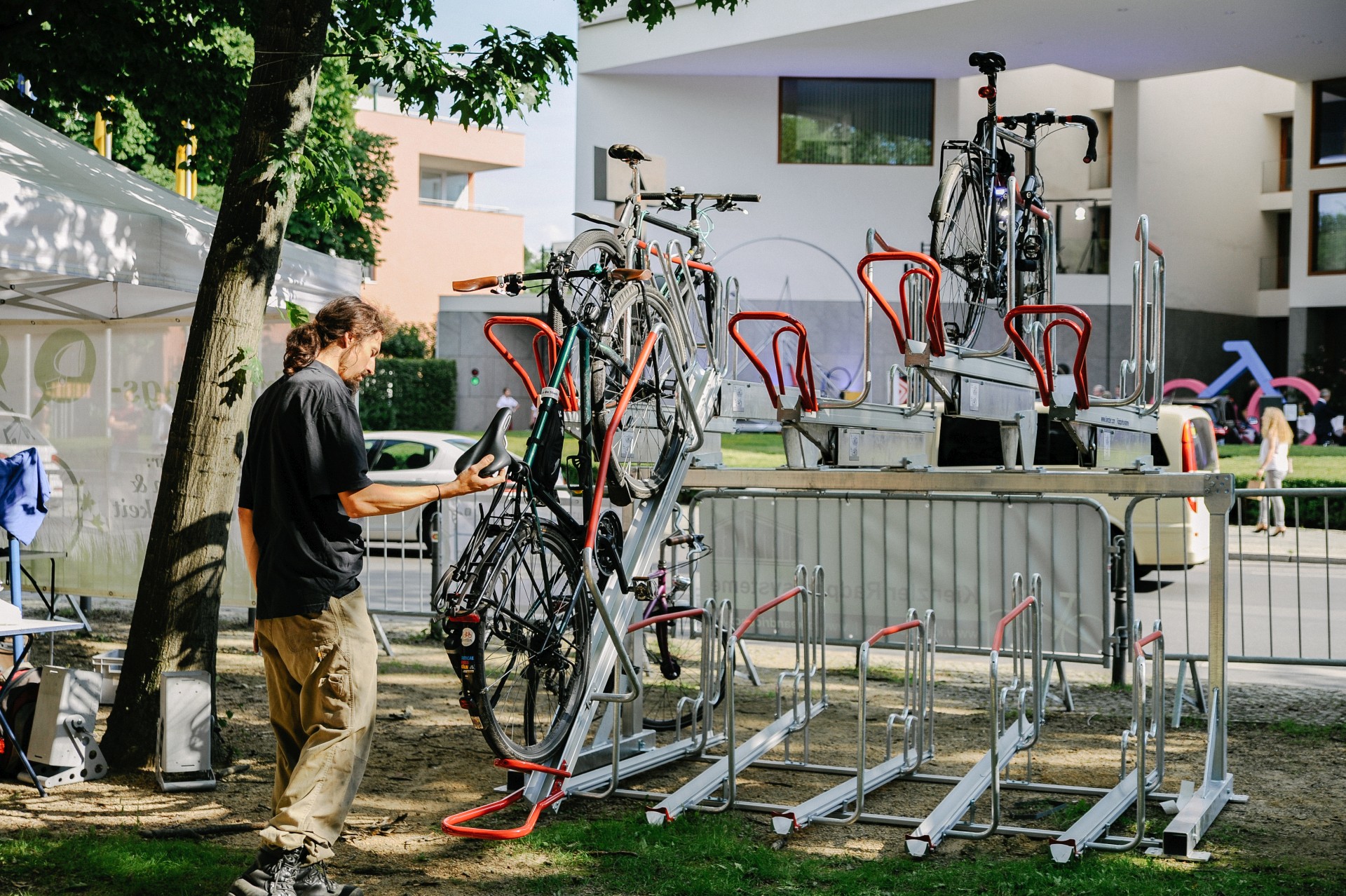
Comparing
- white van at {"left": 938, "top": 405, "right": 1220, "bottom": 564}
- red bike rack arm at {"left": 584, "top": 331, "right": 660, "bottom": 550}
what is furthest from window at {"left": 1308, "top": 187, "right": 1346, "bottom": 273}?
red bike rack arm at {"left": 584, "top": 331, "right": 660, "bottom": 550}

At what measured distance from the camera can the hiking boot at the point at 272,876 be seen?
4137 millimetres

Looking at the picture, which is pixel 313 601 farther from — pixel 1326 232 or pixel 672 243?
pixel 1326 232

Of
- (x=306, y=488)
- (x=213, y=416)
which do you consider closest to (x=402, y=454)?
(x=213, y=416)

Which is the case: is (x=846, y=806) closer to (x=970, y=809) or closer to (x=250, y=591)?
(x=970, y=809)

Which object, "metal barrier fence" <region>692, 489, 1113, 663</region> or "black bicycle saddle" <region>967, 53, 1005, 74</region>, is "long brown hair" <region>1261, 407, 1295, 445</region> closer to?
"metal barrier fence" <region>692, 489, 1113, 663</region>

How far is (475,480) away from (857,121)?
28172 mm

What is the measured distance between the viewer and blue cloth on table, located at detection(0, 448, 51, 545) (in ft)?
24.0

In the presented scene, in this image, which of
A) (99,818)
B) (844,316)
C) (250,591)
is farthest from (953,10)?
(99,818)

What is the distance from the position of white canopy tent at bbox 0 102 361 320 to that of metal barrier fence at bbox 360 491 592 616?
7.03ft

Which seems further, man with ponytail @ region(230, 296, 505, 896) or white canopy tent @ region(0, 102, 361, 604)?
white canopy tent @ region(0, 102, 361, 604)

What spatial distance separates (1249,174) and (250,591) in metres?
36.1

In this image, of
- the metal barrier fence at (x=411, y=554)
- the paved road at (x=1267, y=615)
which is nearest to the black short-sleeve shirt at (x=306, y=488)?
the metal barrier fence at (x=411, y=554)

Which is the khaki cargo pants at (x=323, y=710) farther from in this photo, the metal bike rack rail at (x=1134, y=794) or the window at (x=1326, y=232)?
the window at (x=1326, y=232)

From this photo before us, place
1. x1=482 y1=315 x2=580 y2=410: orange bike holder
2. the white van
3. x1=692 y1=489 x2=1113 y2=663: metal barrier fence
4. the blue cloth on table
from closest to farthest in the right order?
1. x1=482 y1=315 x2=580 y2=410: orange bike holder
2. the blue cloth on table
3. x1=692 y1=489 x2=1113 y2=663: metal barrier fence
4. the white van
